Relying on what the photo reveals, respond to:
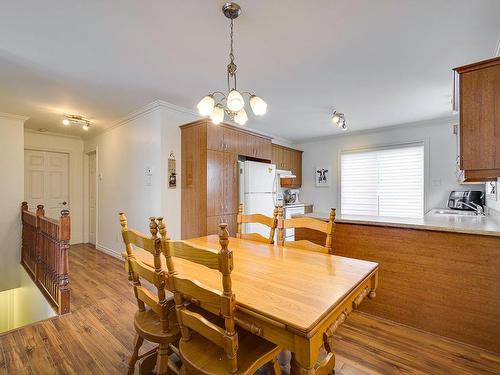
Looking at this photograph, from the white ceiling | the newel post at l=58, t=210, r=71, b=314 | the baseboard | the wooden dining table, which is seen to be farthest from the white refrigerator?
the baseboard

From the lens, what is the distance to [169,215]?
3.38 metres

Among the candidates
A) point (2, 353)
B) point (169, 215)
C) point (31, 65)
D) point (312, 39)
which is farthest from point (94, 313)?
point (312, 39)

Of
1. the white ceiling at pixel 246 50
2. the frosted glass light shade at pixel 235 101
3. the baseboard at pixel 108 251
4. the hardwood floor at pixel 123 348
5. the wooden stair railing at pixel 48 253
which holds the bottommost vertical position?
the hardwood floor at pixel 123 348

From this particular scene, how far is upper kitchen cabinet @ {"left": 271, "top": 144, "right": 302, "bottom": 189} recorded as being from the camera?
5039 mm

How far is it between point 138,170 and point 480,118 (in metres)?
3.85

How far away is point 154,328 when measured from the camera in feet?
4.32

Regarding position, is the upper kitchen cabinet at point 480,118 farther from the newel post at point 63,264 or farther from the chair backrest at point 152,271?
the newel post at point 63,264

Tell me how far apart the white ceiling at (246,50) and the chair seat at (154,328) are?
6.42 ft

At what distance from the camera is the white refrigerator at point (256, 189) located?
366 centimetres

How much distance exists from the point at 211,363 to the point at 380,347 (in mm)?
1477

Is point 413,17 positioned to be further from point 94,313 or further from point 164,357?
point 94,313

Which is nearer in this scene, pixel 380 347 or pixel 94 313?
pixel 380 347

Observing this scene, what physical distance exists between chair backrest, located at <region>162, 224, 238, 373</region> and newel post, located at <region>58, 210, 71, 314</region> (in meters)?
1.87

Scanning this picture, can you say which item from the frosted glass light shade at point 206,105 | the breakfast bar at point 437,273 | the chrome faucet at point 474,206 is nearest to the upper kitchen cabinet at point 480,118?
the breakfast bar at point 437,273
